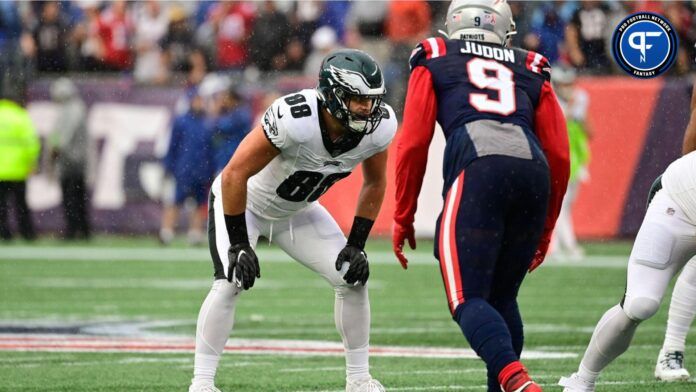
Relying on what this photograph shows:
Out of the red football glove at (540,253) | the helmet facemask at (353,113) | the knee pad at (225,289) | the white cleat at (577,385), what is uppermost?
the helmet facemask at (353,113)

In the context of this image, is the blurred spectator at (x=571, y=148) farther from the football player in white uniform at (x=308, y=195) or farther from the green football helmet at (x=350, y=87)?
the green football helmet at (x=350, y=87)

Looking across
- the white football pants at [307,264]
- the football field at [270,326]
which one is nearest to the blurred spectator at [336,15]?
the football field at [270,326]

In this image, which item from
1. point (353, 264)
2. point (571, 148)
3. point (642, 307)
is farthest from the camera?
point (571, 148)

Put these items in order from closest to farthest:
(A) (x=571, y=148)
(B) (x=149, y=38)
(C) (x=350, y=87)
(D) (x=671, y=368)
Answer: (C) (x=350, y=87) < (D) (x=671, y=368) < (A) (x=571, y=148) < (B) (x=149, y=38)

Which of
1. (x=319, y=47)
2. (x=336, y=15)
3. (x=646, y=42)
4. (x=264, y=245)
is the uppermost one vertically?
(x=646, y=42)

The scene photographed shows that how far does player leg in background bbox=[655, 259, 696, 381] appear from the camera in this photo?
6723 mm

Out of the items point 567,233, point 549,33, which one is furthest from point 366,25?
point 567,233

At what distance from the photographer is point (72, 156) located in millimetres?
17328

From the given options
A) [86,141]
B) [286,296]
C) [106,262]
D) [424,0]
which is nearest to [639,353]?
[286,296]

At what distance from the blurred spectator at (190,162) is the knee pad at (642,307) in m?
11.6

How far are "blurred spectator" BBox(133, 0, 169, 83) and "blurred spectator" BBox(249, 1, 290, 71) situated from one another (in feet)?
4.31

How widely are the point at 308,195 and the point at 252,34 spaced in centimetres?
1216

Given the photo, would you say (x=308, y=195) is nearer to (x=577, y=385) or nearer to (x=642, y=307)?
(x=577, y=385)

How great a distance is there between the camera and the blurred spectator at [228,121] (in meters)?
Answer: 16.6
